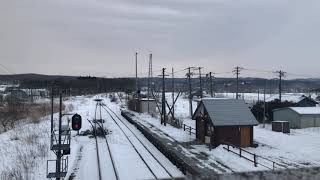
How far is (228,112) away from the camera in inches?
1298

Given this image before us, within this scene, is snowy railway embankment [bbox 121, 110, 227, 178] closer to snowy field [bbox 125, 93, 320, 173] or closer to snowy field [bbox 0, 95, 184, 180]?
snowy field [bbox 0, 95, 184, 180]

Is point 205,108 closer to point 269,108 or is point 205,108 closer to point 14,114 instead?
point 269,108

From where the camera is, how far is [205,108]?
33.3 meters

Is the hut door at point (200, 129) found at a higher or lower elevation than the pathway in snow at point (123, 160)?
higher

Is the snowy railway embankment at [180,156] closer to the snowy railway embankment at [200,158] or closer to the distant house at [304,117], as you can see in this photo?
the snowy railway embankment at [200,158]

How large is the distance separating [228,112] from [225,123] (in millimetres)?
1778

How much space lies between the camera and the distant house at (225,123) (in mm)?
31163

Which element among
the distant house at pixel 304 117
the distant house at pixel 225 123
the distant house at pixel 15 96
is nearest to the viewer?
the distant house at pixel 225 123

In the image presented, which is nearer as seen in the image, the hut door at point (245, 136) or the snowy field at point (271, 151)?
the snowy field at point (271, 151)

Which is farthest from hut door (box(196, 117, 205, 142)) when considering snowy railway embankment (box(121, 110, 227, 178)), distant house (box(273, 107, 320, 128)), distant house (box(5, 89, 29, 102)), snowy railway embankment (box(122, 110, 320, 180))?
distant house (box(5, 89, 29, 102))

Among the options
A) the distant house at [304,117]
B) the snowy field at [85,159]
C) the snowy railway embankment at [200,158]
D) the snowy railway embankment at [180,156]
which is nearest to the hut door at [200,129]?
the snowy railway embankment at [200,158]

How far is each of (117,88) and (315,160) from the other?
511 ft

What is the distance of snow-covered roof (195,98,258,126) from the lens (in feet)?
104

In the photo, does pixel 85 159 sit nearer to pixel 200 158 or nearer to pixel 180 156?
pixel 180 156
